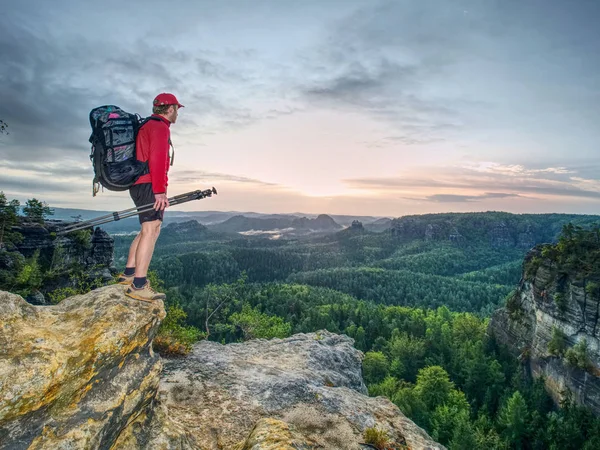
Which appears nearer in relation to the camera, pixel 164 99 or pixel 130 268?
pixel 164 99

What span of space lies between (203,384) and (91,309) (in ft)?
14.9

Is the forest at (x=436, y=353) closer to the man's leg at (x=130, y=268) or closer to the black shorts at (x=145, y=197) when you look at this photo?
the man's leg at (x=130, y=268)

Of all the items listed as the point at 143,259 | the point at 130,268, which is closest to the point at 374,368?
the point at 130,268

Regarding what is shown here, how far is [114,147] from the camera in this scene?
734cm

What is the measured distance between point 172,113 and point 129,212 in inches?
99.5

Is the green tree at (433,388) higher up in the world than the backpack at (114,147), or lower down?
lower down

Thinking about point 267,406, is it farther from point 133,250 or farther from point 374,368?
point 374,368

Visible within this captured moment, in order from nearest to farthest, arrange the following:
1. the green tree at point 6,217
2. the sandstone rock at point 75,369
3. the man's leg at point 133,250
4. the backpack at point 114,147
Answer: the sandstone rock at point 75,369 → the backpack at point 114,147 → the man's leg at point 133,250 → the green tree at point 6,217

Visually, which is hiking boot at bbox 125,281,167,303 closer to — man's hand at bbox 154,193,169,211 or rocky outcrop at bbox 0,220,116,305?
man's hand at bbox 154,193,169,211

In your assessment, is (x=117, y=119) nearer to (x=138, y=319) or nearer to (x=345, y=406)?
(x=138, y=319)

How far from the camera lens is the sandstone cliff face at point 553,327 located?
4172 centimetres

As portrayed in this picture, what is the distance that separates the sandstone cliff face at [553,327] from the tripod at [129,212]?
52.6 meters

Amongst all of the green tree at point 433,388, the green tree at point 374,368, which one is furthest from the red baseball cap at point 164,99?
the green tree at point 374,368

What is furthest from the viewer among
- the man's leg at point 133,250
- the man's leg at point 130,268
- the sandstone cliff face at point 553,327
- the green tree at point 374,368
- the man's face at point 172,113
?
the green tree at point 374,368
